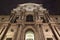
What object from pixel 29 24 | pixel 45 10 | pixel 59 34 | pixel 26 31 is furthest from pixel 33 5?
pixel 59 34

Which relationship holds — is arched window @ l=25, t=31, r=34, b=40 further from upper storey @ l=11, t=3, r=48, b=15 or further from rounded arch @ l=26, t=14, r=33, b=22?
upper storey @ l=11, t=3, r=48, b=15

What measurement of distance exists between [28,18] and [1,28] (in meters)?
5.57

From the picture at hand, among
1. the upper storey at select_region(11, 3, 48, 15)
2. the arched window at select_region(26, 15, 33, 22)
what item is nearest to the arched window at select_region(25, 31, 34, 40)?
the arched window at select_region(26, 15, 33, 22)

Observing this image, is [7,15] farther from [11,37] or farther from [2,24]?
[11,37]

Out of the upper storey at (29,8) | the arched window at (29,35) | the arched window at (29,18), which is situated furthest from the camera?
the upper storey at (29,8)

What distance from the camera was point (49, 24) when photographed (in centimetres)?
2153

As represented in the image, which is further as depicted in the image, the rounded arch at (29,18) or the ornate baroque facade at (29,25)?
the rounded arch at (29,18)

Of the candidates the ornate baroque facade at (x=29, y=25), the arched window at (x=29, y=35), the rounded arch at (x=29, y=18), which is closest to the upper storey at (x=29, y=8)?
the ornate baroque facade at (x=29, y=25)

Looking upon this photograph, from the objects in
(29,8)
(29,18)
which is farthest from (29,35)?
(29,8)

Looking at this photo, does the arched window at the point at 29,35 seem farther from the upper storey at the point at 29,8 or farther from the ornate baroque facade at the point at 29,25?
the upper storey at the point at 29,8

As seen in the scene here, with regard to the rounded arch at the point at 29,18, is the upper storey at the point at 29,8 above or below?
above

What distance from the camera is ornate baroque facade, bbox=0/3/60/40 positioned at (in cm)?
1848

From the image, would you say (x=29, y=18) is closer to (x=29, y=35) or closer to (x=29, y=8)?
(x=29, y=8)

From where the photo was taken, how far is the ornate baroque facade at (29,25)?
1848 centimetres
